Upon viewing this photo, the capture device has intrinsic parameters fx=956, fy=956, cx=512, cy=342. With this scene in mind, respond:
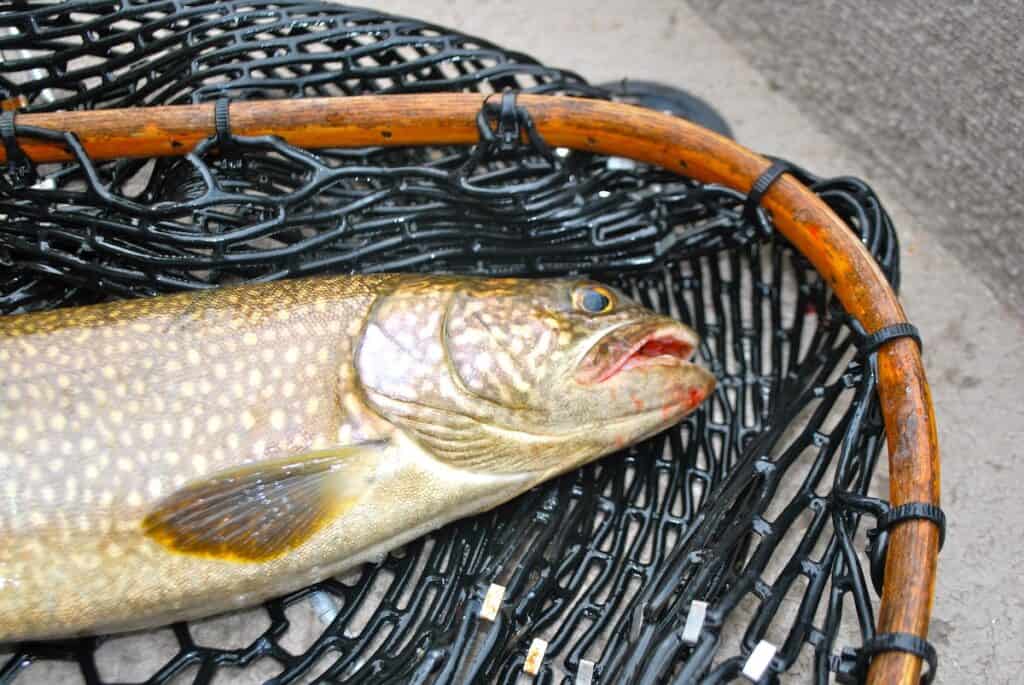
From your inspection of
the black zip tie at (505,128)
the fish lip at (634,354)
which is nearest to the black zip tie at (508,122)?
the black zip tie at (505,128)

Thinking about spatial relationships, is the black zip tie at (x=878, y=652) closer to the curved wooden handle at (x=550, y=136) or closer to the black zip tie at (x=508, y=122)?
the curved wooden handle at (x=550, y=136)

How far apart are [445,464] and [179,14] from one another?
1.29 m

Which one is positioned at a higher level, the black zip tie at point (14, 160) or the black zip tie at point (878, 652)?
the black zip tie at point (14, 160)

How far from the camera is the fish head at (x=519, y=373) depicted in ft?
6.24

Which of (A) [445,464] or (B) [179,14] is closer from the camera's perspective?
(A) [445,464]

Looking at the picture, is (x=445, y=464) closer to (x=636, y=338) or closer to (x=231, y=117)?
(x=636, y=338)

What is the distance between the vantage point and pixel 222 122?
216cm

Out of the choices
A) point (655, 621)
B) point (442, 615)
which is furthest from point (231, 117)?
point (655, 621)

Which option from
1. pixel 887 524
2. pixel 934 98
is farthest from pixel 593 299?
pixel 934 98

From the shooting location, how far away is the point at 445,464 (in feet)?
6.24

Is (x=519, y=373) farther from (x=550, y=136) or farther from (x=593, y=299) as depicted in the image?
(x=550, y=136)

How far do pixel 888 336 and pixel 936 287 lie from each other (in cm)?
83

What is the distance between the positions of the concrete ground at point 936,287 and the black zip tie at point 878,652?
488mm

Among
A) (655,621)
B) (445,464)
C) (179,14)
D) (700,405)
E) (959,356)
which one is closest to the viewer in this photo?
(655,621)
